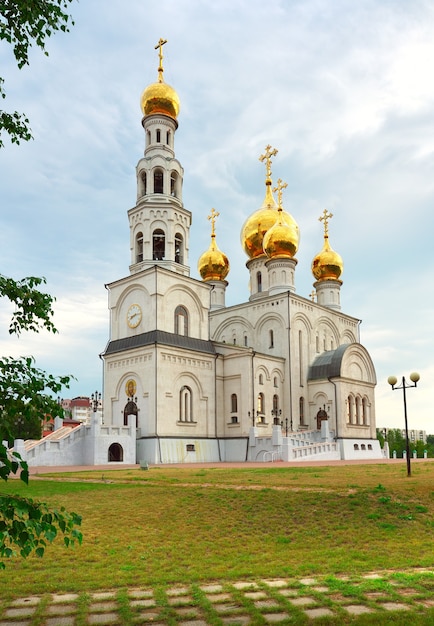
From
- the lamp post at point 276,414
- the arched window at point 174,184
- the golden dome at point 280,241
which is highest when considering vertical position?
the arched window at point 174,184

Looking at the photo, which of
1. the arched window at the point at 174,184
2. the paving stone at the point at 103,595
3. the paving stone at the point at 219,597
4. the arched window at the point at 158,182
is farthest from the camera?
the arched window at the point at 174,184

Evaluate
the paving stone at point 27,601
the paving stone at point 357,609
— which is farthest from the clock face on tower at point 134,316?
the paving stone at point 357,609

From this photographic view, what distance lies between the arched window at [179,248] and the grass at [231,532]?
2446 cm

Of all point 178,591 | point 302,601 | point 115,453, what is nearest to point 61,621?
point 178,591

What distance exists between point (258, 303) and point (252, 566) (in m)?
38.3

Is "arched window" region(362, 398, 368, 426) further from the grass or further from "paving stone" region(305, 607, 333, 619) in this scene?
"paving stone" region(305, 607, 333, 619)

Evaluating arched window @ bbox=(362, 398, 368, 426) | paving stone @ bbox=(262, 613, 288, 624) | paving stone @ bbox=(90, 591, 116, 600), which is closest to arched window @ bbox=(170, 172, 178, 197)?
arched window @ bbox=(362, 398, 368, 426)

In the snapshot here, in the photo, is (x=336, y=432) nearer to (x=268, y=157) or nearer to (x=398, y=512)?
(x=268, y=157)

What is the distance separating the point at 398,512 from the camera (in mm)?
12258

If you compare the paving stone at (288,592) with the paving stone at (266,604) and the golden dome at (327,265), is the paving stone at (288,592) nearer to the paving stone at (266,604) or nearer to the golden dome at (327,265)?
the paving stone at (266,604)

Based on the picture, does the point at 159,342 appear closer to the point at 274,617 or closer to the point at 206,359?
the point at 206,359

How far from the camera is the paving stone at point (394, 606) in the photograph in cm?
638

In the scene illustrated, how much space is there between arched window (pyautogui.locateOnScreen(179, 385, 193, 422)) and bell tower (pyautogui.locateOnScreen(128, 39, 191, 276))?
7813 mm

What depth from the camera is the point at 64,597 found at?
6.96 metres
